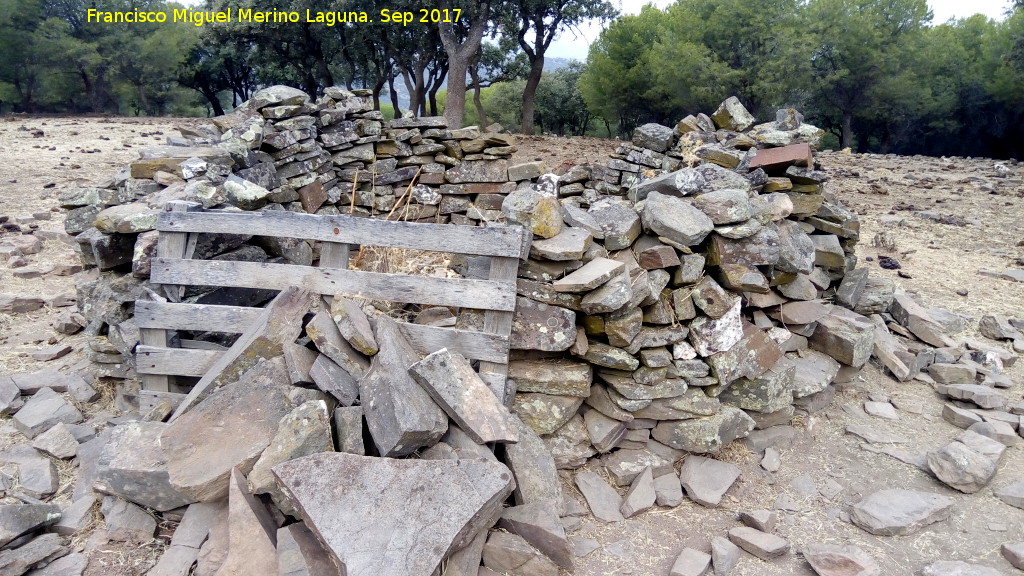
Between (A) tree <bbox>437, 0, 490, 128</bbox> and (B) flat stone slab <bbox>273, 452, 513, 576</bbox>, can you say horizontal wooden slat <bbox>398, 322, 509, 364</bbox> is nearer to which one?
(B) flat stone slab <bbox>273, 452, 513, 576</bbox>

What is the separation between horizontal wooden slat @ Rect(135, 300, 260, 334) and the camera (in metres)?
4.44

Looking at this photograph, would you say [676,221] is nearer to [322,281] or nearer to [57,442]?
[322,281]

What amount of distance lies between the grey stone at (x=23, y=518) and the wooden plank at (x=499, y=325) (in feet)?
8.92

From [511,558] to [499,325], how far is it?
155 cm

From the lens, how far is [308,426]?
11.0 ft

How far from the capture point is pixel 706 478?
454 cm

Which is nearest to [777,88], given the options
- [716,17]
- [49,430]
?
[716,17]

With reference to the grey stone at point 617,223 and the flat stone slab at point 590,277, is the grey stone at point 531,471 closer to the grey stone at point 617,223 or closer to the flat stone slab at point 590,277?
the flat stone slab at point 590,277

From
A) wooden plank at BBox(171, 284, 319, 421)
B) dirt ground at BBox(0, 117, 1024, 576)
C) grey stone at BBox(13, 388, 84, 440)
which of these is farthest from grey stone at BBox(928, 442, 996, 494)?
grey stone at BBox(13, 388, 84, 440)

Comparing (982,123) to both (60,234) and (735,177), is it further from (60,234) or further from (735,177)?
(60,234)

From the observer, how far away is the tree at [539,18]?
20688mm

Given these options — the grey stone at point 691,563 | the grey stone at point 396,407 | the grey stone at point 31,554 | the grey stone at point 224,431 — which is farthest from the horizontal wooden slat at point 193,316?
the grey stone at point 691,563

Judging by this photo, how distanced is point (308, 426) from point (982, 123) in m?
42.7

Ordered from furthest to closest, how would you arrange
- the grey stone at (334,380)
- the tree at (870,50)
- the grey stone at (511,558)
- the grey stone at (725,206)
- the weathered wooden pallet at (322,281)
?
the tree at (870,50) → the grey stone at (725,206) → the weathered wooden pallet at (322,281) → the grey stone at (334,380) → the grey stone at (511,558)
